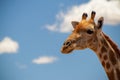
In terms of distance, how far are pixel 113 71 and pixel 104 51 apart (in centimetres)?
70

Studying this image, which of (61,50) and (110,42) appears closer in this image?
(61,50)

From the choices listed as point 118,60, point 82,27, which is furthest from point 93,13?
point 118,60

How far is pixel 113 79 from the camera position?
43.3ft

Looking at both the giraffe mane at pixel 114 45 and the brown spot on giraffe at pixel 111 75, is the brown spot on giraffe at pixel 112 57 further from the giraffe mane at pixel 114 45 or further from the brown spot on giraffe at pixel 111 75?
the brown spot on giraffe at pixel 111 75

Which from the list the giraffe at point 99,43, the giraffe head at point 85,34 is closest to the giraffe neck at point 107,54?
the giraffe at point 99,43

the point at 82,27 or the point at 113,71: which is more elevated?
the point at 82,27

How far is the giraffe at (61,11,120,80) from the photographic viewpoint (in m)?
13.3

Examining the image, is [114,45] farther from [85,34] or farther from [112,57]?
[85,34]

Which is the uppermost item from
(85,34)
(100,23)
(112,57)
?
(100,23)

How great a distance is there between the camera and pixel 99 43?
13.5 meters

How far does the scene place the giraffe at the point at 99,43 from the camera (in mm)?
13344

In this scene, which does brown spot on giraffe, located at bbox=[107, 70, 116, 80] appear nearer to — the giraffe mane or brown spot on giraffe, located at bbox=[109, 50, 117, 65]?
brown spot on giraffe, located at bbox=[109, 50, 117, 65]

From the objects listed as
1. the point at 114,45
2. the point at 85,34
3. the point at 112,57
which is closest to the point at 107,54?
the point at 112,57

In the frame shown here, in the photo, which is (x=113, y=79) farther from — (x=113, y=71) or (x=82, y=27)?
(x=82, y=27)
